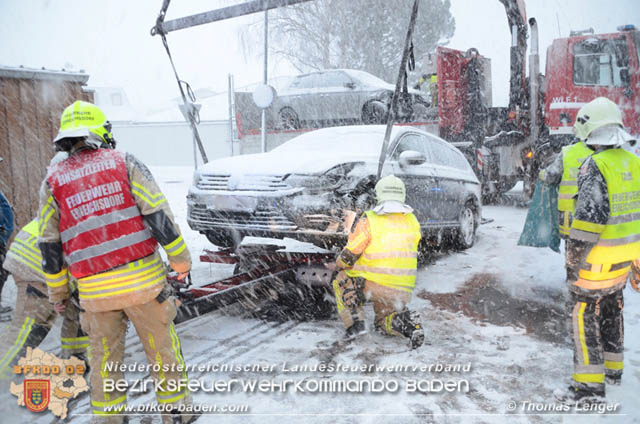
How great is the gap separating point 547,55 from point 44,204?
30.2 feet

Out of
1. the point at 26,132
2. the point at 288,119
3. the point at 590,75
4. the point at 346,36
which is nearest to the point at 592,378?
the point at 26,132

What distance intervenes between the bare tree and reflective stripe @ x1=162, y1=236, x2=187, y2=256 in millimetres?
19156

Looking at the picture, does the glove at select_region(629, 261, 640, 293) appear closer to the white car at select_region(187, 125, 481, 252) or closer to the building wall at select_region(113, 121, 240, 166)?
the white car at select_region(187, 125, 481, 252)

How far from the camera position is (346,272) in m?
4.09

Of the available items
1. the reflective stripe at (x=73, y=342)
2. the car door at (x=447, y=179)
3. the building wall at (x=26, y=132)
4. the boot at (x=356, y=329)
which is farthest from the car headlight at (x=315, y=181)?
the building wall at (x=26, y=132)

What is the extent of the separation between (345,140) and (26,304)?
3.74 m

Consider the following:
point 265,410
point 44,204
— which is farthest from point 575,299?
point 44,204

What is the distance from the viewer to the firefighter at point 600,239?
2.97 meters

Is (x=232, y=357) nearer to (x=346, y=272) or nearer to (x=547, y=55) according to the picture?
(x=346, y=272)

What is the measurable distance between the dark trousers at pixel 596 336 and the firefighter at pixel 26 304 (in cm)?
319

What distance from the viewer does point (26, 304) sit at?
126 inches

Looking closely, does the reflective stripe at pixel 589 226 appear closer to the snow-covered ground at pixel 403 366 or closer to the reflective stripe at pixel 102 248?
the snow-covered ground at pixel 403 366

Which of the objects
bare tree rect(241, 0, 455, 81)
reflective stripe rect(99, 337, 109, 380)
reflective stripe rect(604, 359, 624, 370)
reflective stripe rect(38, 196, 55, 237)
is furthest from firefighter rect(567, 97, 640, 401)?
bare tree rect(241, 0, 455, 81)

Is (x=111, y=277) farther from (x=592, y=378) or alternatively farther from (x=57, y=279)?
(x=592, y=378)
